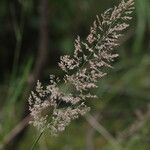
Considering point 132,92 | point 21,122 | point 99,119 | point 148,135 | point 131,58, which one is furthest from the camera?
point 131,58

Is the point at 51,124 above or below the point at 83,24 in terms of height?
below

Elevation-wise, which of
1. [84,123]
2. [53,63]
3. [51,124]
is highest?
[53,63]

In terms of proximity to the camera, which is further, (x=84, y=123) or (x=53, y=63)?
(x=53, y=63)

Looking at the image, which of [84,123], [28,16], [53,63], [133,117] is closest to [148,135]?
[133,117]

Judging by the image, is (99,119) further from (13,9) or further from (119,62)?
(13,9)

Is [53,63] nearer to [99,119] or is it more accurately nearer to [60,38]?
[60,38]

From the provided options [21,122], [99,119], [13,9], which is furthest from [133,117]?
[13,9]

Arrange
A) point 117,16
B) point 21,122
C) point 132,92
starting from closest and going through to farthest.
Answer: point 117,16 → point 21,122 → point 132,92
